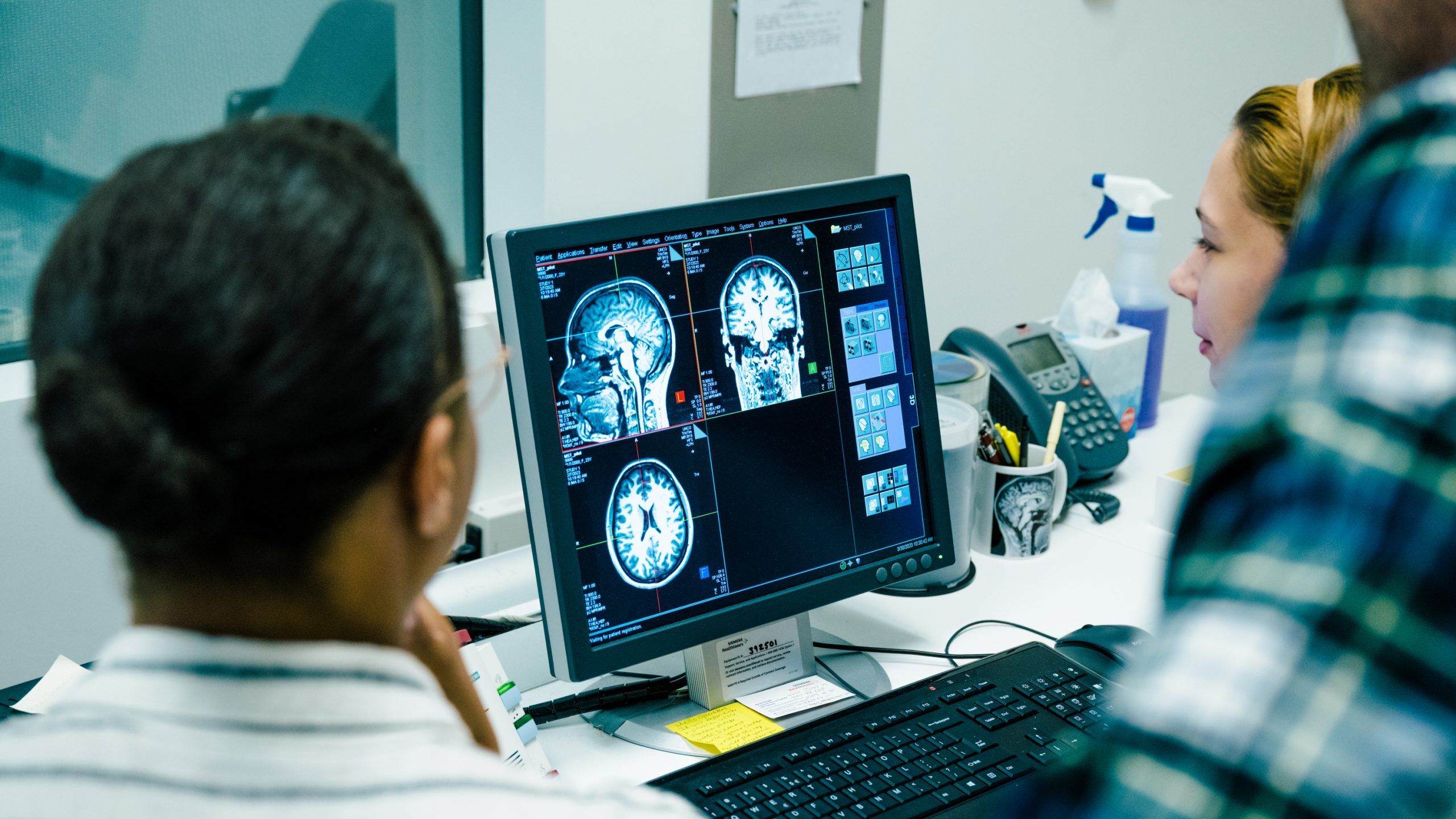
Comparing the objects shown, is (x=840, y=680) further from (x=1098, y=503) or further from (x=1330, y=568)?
(x=1330, y=568)

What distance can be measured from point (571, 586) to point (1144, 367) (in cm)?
122

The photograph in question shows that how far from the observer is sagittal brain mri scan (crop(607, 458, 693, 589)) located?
1.04m

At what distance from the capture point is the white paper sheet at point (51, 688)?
100 cm

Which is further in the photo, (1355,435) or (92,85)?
(92,85)

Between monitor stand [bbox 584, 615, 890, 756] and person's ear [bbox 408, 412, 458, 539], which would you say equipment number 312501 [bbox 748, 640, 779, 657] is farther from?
person's ear [bbox 408, 412, 458, 539]

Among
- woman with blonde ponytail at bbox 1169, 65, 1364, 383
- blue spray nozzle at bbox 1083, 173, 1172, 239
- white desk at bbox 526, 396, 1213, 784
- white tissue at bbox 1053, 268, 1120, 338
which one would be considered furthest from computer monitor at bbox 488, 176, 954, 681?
blue spray nozzle at bbox 1083, 173, 1172, 239

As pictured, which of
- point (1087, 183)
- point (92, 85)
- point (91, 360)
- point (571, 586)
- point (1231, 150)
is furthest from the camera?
point (1087, 183)

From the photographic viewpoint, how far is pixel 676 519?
1.07 m

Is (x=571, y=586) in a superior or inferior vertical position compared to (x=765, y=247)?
inferior

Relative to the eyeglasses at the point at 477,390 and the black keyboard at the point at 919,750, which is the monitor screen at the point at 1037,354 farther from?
the eyeglasses at the point at 477,390

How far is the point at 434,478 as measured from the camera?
1.86 ft

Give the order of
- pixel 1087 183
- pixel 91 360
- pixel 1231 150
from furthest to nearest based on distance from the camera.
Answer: pixel 1087 183 < pixel 1231 150 < pixel 91 360

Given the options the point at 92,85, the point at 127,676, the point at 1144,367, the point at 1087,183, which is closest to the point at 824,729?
the point at 127,676

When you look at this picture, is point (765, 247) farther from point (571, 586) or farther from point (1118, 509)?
point (1118, 509)
